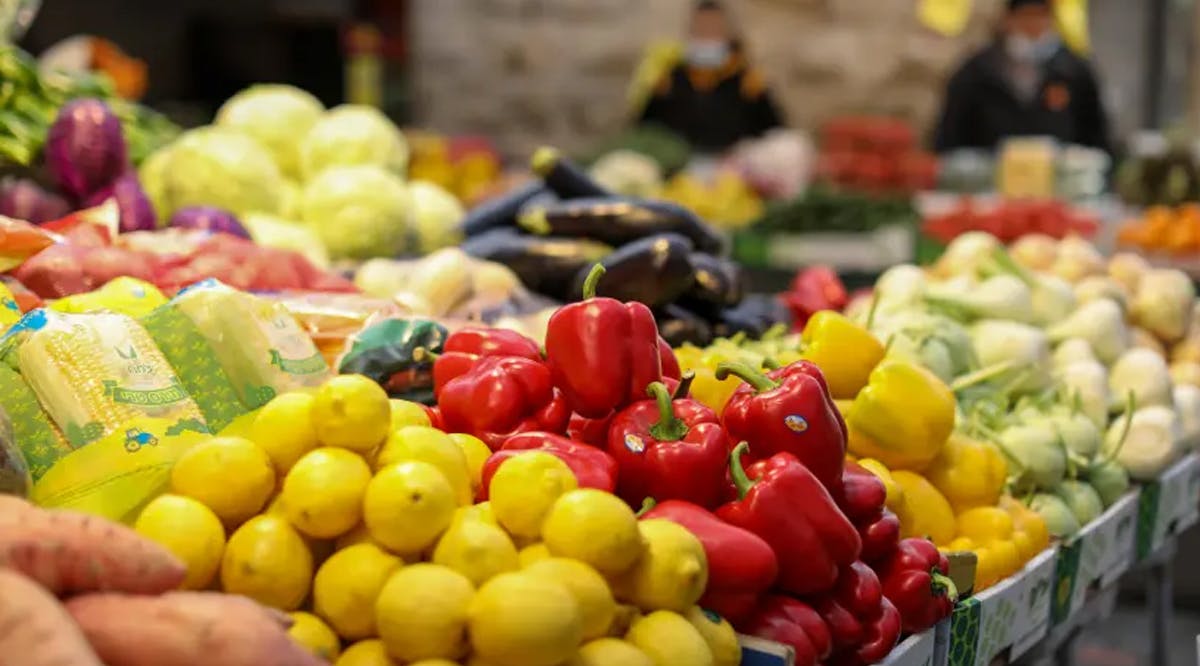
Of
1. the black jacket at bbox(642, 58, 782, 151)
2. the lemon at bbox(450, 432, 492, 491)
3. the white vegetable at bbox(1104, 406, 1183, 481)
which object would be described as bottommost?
the black jacket at bbox(642, 58, 782, 151)

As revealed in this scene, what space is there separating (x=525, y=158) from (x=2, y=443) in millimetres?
9813

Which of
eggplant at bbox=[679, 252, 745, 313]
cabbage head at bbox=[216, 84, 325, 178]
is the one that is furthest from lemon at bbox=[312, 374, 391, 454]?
cabbage head at bbox=[216, 84, 325, 178]

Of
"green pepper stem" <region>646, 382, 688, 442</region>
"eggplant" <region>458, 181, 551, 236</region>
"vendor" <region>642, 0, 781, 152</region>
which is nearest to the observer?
"green pepper stem" <region>646, 382, 688, 442</region>

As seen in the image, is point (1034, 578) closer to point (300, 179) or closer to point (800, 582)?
point (800, 582)

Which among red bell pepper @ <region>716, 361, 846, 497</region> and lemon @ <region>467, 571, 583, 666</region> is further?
red bell pepper @ <region>716, 361, 846, 497</region>

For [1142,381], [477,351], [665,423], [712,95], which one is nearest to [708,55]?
[712,95]

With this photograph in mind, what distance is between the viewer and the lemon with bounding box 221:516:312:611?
1.66 m

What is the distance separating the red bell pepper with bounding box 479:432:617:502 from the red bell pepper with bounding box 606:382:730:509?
28 mm

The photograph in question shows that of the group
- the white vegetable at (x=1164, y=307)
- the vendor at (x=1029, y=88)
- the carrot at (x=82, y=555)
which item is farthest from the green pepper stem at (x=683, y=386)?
the vendor at (x=1029, y=88)

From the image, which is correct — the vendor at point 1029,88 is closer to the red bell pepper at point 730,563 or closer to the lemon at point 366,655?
the red bell pepper at point 730,563

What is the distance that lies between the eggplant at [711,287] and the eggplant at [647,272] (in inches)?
7.8

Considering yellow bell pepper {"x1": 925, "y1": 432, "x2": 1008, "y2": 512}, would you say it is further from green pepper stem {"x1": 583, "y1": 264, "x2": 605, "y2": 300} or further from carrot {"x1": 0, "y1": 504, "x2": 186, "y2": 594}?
carrot {"x1": 0, "y1": 504, "x2": 186, "y2": 594}

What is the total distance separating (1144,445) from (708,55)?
271 inches

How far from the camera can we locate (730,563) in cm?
185
